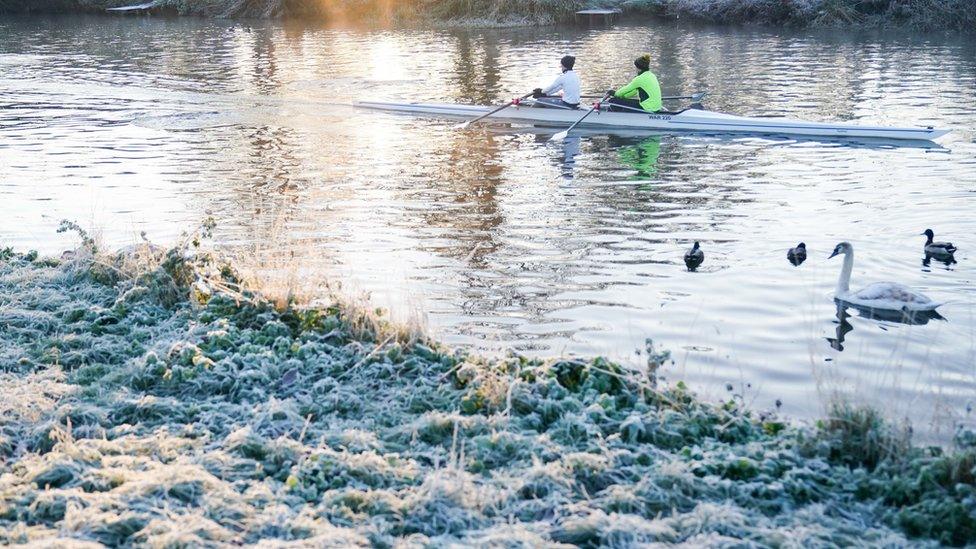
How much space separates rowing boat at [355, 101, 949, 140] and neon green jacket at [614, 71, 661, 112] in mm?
204

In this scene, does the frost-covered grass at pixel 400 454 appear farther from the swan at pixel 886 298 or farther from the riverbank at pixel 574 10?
the riverbank at pixel 574 10

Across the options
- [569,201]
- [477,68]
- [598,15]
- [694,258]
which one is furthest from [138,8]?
[694,258]

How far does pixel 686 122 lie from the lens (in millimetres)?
18188

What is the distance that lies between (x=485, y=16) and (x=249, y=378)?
40015 millimetres

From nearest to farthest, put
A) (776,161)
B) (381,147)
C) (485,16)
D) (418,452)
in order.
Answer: (418,452)
(776,161)
(381,147)
(485,16)

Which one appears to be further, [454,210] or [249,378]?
[454,210]

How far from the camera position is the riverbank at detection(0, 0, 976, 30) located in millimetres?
37688

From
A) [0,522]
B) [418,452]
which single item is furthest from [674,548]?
[0,522]

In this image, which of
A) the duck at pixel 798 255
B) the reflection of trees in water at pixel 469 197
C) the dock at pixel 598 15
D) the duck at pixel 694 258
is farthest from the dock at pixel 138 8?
the duck at pixel 798 255

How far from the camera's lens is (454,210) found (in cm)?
1299

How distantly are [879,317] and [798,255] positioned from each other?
5.37ft

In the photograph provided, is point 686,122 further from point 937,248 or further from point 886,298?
point 886,298

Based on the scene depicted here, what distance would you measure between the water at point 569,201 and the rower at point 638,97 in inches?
23.5

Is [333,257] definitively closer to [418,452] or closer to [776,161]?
[418,452]
